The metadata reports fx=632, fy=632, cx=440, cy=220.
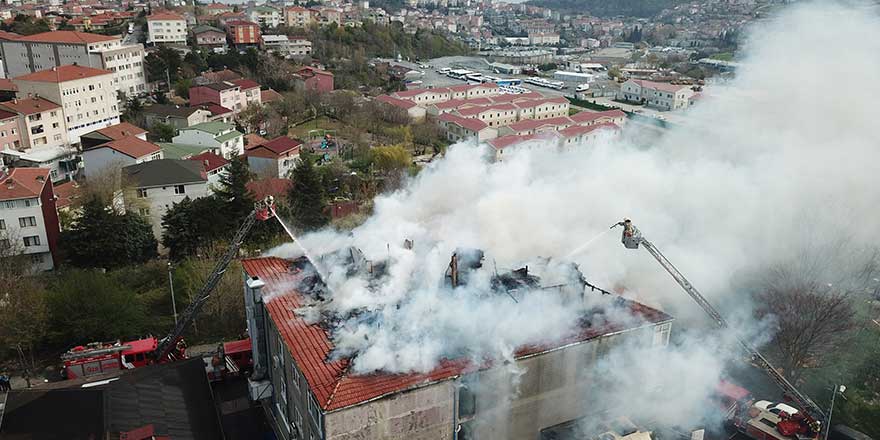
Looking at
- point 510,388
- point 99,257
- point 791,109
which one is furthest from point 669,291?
point 99,257

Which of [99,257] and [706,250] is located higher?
[706,250]

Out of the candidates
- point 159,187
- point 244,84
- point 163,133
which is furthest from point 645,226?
point 244,84

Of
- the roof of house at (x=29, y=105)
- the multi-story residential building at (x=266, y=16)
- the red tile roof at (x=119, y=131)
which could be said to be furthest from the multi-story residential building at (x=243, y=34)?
the red tile roof at (x=119, y=131)

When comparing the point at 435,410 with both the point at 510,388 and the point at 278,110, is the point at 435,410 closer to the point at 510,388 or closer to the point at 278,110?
the point at 510,388

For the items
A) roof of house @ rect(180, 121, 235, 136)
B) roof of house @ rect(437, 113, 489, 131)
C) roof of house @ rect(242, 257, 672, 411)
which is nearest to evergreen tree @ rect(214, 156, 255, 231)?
roof of house @ rect(242, 257, 672, 411)

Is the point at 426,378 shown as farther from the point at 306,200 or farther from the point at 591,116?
the point at 591,116

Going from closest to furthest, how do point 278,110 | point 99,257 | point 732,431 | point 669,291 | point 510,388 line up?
point 510,388
point 732,431
point 669,291
point 99,257
point 278,110

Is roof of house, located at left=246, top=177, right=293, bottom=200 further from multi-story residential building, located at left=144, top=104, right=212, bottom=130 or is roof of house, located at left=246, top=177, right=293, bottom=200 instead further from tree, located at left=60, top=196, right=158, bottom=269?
multi-story residential building, located at left=144, top=104, right=212, bottom=130
